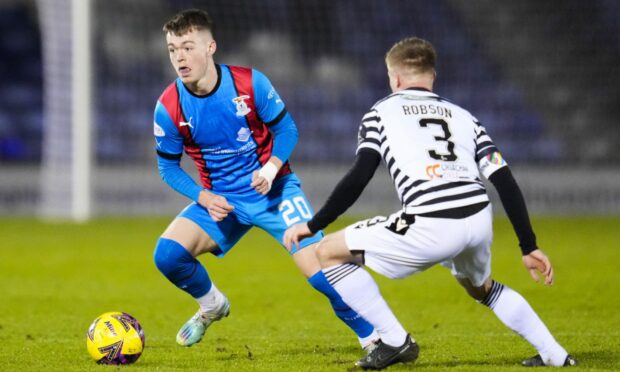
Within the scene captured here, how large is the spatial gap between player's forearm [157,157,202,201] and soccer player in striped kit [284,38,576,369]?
1194mm

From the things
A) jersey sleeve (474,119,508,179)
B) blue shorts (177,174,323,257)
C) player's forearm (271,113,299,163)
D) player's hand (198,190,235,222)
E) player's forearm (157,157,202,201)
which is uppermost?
jersey sleeve (474,119,508,179)

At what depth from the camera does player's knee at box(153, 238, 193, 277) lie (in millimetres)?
6172

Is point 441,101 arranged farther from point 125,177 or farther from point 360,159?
point 125,177

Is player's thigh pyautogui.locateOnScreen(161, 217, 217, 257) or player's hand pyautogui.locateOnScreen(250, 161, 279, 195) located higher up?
player's hand pyautogui.locateOnScreen(250, 161, 279, 195)

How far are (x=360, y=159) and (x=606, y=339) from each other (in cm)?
246

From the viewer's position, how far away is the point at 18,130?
851 inches

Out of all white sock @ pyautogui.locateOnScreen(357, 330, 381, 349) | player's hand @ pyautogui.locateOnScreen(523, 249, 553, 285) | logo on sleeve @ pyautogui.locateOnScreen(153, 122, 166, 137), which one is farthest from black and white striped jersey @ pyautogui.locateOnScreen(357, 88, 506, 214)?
logo on sleeve @ pyautogui.locateOnScreen(153, 122, 166, 137)

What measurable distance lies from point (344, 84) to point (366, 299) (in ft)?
55.4

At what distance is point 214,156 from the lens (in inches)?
250

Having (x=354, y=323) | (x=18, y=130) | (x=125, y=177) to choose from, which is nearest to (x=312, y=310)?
(x=354, y=323)

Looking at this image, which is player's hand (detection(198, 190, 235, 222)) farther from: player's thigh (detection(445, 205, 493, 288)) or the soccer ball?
player's thigh (detection(445, 205, 493, 288))

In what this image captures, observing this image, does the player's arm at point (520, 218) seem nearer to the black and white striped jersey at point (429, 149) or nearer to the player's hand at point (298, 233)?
the black and white striped jersey at point (429, 149)

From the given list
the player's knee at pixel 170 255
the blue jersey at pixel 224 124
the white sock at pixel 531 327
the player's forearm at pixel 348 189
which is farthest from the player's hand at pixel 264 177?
the white sock at pixel 531 327

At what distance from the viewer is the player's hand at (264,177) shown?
593cm
